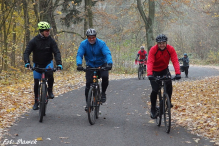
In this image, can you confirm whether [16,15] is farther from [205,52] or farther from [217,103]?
[205,52]

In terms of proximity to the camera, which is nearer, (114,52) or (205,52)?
(114,52)

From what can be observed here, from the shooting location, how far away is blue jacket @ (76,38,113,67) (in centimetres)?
725

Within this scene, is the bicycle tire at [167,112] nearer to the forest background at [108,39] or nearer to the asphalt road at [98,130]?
the asphalt road at [98,130]

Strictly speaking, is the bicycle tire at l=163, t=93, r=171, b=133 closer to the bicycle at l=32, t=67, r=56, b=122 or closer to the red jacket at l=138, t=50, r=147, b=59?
the bicycle at l=32, t=67, r=56, b=122

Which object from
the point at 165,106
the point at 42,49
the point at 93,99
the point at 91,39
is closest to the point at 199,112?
the point at 165,106

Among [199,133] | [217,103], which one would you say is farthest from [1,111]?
[217,103]

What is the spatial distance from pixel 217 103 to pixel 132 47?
19.1 meters

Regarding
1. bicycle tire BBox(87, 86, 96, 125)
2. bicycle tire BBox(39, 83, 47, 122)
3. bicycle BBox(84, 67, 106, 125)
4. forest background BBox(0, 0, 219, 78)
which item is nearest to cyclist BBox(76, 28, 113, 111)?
bicycle BBox(84, 67, 106, 125)

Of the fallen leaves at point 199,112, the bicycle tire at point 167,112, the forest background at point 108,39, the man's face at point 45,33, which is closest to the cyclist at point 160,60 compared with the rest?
the bicycle tire at point 167,112

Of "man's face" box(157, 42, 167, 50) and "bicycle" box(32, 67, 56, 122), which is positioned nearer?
"man's face" box(157, 42, 167, 50)

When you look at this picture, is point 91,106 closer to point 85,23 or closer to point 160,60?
point 160,60

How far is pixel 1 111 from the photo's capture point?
8.23 meters

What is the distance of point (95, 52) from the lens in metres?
7.32

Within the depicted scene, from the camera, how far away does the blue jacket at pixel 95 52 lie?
725 cm
